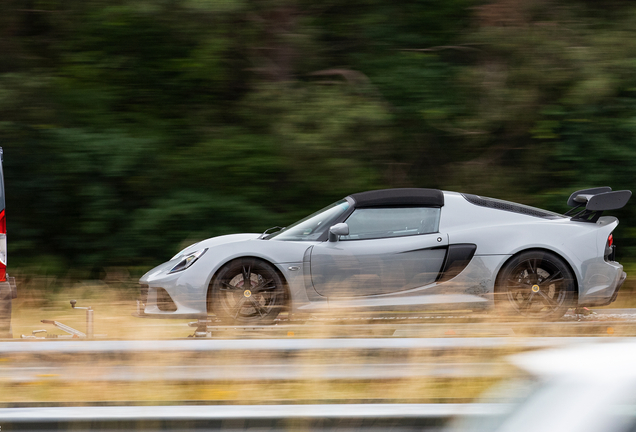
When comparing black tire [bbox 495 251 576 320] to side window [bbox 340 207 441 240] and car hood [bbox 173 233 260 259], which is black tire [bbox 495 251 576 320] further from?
car hood [bbox 173 233 260 259]

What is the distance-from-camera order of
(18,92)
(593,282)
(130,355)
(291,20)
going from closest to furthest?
(130,355) → (593,282) → (18,92) → (291,20)

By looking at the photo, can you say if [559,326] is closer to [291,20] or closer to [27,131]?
[291,20]

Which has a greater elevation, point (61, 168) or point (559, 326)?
point (61, 168)

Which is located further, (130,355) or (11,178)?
(11,178)

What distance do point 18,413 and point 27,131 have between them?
6156 millimetres

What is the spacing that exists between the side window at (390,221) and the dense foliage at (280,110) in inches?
107

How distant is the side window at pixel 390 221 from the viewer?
5453 mm

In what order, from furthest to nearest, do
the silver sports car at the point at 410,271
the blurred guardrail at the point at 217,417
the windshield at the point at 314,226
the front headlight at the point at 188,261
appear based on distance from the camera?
1. the windshield at the point at 314,226
2. the front headlight at the point at 188,261
3. the silver sports car at the point at 410,271
4. the blurred guardrail at the point at 217,417

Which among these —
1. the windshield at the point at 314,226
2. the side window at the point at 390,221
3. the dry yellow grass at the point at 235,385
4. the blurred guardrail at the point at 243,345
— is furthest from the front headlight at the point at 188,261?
the blurred guardrail at the point at 243,345

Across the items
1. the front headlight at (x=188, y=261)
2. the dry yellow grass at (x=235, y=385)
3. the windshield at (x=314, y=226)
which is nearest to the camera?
the dry yellow grass at (x=235, y=385)

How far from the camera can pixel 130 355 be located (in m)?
3.51

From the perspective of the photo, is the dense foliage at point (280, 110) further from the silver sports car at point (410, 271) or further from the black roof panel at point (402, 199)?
the silver sports car at point (410, 271)

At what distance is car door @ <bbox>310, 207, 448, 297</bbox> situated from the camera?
5238 mm

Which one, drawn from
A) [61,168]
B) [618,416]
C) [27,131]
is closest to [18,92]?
[27,131]
